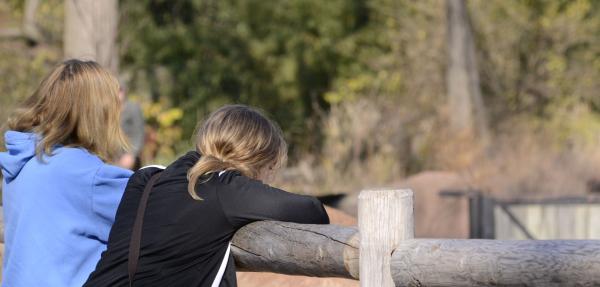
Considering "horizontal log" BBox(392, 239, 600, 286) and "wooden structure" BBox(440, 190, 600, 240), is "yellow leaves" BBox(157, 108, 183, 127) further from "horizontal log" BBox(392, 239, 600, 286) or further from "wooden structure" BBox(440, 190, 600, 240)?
"horizontal log" BBox(392, 239, 600, 286)

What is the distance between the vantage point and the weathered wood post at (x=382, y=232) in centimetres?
295

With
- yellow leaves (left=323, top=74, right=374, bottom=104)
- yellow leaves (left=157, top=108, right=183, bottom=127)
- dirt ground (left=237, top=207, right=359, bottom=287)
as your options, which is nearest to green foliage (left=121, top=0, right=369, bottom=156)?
yellow leaves (left=323, top=74, right=374, bottom=104)

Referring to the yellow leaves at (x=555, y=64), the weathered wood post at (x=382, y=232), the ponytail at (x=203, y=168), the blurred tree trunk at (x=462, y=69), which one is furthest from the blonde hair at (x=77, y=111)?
the yellow leaves at (x=555, y=64)

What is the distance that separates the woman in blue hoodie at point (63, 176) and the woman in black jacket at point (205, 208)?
8cm

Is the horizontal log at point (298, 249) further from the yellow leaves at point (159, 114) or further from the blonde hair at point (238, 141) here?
the yellow leaves at point (159, 114)

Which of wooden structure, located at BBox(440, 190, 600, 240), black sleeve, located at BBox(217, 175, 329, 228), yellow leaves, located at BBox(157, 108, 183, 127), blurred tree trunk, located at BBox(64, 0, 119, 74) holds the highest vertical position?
blurred tree trunk, located at BBox(64, 0, 119, 74)

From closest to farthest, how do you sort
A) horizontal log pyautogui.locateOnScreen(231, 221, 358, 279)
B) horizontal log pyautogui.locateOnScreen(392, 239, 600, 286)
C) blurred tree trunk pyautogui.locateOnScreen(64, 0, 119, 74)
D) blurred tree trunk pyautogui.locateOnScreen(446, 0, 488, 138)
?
horizontal log pyautogui.locateOnScreen(392, 239, 600, 286) → horizontal log pyautogui.locateOnScreen(231, 221, 358, 279) → blurred tree trunk pyautogui.locateOnScreen(64, 0, 119, 74) → blurred tree trunk pyautogui.locateOnScreen(446, 0, 488, 138)

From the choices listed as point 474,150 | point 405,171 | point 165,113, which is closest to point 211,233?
point 474,150

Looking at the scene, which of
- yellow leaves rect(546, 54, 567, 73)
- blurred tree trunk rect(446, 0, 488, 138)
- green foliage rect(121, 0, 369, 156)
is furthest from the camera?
yellow leaves rect(546, 54, 567, 73)

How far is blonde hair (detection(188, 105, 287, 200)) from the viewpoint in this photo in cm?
326

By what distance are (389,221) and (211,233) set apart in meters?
0.56

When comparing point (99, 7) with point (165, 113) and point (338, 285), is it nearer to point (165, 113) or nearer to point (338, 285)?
point (338, 285)

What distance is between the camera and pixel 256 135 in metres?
3.26

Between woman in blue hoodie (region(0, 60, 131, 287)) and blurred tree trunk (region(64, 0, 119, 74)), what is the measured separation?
548cm
